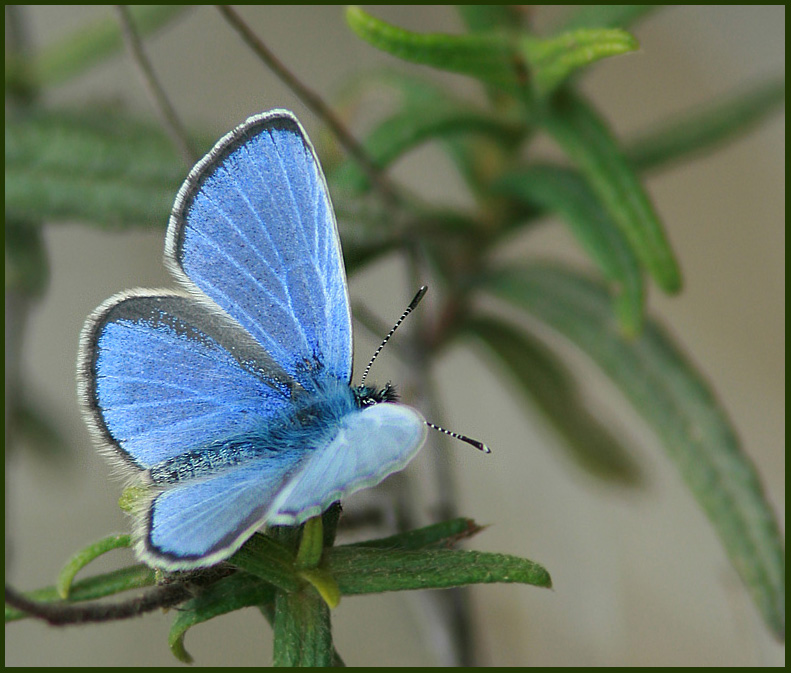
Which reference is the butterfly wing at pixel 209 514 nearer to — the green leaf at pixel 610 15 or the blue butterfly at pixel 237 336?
the blue butterfly at pixel 237 336

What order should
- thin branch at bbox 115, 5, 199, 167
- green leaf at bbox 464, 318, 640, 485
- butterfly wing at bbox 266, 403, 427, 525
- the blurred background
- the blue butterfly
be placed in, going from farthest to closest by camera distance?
1. the blurred background
2. green leaf at bbox 464, 318, 640, 485
3. thin branch at bbox 115, 5, 199, 167
4. the blue butterfly
5. butterfly wing at bbox 266, 403, 427, 525

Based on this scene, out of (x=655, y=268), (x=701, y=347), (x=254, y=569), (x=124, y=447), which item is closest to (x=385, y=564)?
(x=254, y=569)

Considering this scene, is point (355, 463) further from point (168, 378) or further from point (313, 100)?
point (313, 100)

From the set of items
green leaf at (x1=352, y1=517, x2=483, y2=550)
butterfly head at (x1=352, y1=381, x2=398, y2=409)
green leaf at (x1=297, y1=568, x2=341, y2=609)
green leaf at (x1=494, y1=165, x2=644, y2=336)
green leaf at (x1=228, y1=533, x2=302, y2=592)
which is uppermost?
green leaf at (x1=494, y1=165, x2=644, y2=336)

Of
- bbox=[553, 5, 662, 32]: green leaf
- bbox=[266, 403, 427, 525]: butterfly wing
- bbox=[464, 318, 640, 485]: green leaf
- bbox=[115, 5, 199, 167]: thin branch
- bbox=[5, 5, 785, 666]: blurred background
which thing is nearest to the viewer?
bbox=[266, 403, 427, 525]: butterfly wing

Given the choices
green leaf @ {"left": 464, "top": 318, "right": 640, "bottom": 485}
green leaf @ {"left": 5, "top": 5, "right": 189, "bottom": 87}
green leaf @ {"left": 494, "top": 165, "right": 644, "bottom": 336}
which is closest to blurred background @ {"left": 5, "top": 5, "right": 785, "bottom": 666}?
green leaf @ {"left": 464, "top": 318, "right": 640, "bottom": 485}

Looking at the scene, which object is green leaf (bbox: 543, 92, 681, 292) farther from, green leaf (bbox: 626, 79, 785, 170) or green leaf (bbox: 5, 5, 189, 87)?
green leaf (bbox: 5, 5, 189, 87)

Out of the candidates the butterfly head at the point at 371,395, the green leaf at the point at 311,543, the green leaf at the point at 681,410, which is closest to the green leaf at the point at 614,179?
the green leaf at the point at 681,410
